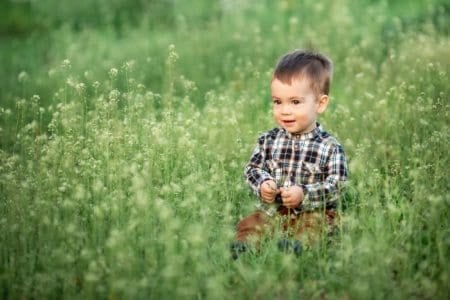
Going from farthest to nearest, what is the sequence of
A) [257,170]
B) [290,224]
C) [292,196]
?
[257,170] < [290,224] < [292,196]

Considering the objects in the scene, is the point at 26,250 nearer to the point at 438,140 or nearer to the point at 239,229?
the point at 239,229

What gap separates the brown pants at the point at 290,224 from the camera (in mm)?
4867

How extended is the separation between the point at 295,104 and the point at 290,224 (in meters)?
0.78

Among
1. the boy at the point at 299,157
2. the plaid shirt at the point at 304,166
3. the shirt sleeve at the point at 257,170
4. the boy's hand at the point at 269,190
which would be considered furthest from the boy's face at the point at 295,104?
the boy's hand at the point at 269,190

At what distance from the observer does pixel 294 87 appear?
5191 mm

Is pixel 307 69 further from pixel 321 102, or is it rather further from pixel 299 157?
pixel 299 157

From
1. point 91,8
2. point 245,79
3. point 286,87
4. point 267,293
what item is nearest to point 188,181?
point 286,87

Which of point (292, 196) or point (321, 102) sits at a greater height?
point (321, 102)

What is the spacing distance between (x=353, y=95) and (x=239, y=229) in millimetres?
3048

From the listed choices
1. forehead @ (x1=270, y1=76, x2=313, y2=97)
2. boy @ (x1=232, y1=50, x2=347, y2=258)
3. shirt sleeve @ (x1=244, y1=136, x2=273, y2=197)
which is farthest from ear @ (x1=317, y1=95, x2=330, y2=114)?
shirt sleeve @ (x1=244, y1=136, x2=273, y2=197)

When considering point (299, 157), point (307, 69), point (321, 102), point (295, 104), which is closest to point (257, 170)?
point (299, 157)

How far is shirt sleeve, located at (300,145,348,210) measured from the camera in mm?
5043

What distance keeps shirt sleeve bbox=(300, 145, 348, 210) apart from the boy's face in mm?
269

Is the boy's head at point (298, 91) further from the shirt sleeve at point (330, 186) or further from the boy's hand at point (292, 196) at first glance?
the boy's hand at point (292, 196)
